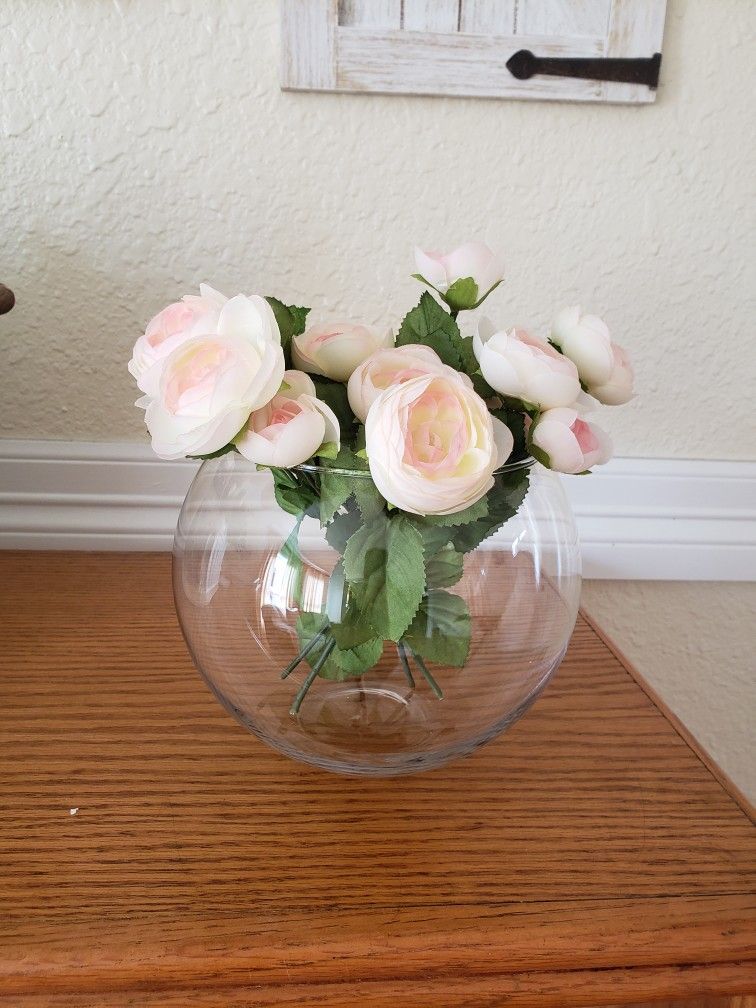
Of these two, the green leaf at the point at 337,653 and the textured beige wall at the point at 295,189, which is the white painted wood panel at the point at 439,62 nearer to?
the textured beige wall at the point at 295,189

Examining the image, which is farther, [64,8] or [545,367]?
[64,8]

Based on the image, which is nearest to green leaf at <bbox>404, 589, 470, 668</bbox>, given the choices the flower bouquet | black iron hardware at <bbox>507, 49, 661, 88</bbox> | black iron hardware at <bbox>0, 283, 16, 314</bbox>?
the flower bouquet

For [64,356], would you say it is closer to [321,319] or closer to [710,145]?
[321,319]

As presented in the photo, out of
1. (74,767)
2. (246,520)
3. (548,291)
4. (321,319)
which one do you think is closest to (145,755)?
(74,767)

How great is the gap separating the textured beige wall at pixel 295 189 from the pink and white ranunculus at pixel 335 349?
39 centimetres

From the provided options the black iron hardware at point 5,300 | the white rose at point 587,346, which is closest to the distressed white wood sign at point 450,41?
the black iron hardware at point 5,300

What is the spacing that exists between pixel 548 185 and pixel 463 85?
12 cm

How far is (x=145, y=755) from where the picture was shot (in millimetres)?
552

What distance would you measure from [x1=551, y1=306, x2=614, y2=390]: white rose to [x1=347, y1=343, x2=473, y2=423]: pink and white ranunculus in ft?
0.24

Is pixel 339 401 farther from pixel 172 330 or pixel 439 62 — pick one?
pixel 439 62

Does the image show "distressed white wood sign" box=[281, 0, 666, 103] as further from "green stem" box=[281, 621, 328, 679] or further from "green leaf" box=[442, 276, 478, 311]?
"green stem" box=[281, 621, 328, 679]

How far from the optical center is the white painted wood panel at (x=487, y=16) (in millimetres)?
739

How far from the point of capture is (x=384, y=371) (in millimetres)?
410

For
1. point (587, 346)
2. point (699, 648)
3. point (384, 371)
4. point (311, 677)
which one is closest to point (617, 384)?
point (587, 346)
